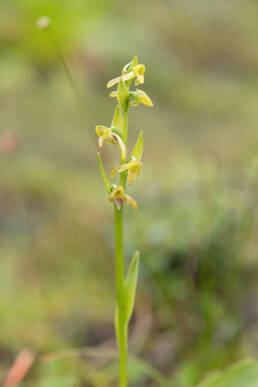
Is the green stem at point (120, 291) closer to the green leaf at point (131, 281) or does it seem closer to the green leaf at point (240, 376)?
the green leaf at point (131, 281)

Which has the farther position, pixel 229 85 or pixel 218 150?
pixel 229 85

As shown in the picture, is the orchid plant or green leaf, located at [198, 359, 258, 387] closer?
the orchid plant

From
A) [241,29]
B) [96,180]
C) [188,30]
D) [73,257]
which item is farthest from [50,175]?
[241,29]

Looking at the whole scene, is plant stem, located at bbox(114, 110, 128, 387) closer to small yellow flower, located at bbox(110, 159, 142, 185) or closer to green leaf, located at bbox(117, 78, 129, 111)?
small yellow flower, located at bbox(110, 159, 142, 185)

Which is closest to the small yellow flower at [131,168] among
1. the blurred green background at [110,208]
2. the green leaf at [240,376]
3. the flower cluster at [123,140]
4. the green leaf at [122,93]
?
the flower cluster at [123,140]

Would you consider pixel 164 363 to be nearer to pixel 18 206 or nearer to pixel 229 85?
pixel 18 206

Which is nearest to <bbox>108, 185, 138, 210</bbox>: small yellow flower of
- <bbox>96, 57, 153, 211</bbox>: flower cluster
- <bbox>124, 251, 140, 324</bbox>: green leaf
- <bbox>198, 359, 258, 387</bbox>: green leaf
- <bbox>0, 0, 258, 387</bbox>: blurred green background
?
<bbox>96, 57, 153, 211</bbox>: flower cluster
